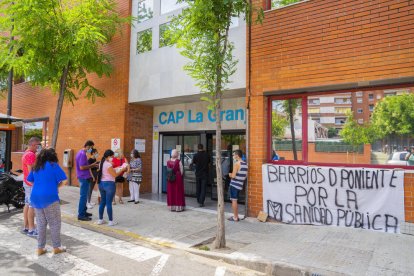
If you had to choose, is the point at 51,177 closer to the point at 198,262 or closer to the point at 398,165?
the point at 198,262

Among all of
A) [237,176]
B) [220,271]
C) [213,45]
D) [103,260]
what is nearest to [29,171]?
[103,260]

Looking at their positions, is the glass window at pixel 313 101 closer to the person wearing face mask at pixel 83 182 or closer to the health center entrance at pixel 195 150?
the health center entrance at pixel 195 150

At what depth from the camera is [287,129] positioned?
24.9ft

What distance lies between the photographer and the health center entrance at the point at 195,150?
9.64 m

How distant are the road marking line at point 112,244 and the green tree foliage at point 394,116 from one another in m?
5.14

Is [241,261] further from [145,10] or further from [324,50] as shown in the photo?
[145,10]

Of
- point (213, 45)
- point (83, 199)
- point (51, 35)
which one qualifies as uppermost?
point (51, 35)

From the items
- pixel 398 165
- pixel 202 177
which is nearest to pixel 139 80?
pixel 202 177

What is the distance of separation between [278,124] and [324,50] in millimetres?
1968

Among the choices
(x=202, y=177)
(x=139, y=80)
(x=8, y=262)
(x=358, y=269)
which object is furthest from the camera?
(x=139, y=80)

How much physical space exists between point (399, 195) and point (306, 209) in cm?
182

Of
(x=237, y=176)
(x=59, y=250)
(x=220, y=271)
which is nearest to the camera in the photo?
(x=220, y=271)

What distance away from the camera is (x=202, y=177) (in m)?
9.23

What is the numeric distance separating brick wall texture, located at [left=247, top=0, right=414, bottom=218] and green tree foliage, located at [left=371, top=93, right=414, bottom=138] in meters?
0.63
